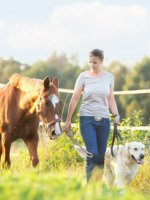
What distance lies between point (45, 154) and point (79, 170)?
3.38ft

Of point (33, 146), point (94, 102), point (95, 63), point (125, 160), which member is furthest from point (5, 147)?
point (95, 63)

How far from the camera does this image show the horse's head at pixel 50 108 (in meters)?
7.75

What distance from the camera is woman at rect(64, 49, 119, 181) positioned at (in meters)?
7.67

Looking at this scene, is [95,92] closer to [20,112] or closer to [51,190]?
[20,112]

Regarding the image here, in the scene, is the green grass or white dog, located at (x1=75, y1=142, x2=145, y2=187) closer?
the green grass

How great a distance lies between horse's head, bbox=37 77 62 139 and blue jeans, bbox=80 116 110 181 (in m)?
0.29

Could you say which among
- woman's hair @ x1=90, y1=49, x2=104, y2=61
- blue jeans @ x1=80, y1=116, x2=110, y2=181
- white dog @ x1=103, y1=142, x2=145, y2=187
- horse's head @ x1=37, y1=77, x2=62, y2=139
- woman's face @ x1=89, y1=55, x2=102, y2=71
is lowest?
white dog @ x1=103, y1=142, x2=145, y2=187

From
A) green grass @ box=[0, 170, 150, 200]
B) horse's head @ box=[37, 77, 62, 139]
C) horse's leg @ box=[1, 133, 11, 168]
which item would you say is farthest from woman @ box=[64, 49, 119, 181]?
green grass @ box=[0, 170, 150, 200]

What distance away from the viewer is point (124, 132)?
432 inches

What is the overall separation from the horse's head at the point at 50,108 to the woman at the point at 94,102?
0.15 meters

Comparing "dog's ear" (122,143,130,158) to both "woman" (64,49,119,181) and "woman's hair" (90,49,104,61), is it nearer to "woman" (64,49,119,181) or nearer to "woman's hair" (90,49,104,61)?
"woman" (64,49,119,181)

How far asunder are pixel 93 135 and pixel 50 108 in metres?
0.60

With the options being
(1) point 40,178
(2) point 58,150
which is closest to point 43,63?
(2) point 58,150

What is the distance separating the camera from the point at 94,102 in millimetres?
7723
